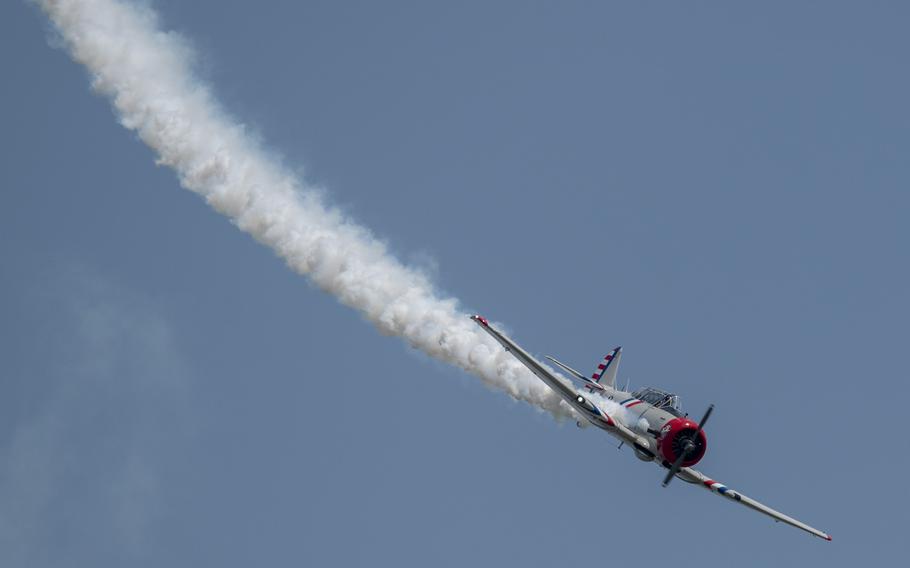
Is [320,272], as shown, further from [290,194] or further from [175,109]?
[175,109]

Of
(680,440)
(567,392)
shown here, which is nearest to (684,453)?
(680,440)

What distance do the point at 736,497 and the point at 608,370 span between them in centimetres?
1236

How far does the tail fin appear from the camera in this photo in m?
73.7

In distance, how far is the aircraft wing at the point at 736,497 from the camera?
206 ft

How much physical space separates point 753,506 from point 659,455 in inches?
265

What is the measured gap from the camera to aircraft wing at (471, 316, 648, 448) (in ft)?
198

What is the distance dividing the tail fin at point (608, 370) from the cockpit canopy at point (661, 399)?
30.8ft

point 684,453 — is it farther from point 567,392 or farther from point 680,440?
point 567,392

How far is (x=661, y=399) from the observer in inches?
2453

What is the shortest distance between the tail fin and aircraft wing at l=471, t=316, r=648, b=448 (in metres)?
11.4

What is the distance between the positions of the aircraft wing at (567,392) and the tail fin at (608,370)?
11.4m

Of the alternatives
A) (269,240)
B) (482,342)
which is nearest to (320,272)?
(269,240)

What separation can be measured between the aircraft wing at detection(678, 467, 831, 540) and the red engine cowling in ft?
3.49

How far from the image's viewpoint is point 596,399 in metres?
64.8
